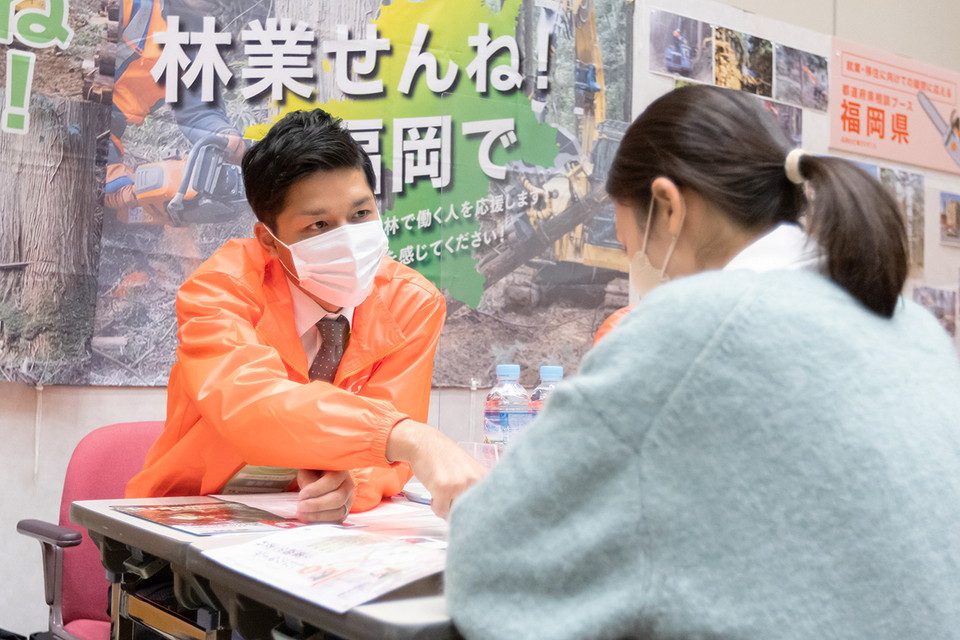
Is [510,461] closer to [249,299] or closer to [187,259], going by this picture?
[249,299]

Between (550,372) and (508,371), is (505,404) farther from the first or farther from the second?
(550,372)

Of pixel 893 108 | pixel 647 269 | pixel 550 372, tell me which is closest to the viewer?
pixel 647 269

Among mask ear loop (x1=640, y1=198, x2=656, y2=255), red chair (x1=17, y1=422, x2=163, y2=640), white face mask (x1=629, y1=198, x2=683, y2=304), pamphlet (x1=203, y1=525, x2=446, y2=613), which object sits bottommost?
red chair (x1=17, y1=422, x2=163, y2=640)

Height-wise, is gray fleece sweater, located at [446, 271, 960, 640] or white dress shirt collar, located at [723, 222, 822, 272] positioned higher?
white dress shirt collar, located at [723, 222, 822, 272]

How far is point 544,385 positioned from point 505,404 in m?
0.13

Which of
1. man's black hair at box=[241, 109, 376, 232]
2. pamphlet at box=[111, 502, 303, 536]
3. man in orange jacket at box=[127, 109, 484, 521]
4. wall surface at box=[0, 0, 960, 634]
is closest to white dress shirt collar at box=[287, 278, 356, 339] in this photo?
man in orange jacket at box=[127, 109, 484, 521]

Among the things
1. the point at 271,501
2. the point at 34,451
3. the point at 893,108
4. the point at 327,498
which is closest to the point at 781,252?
the point at 327,498

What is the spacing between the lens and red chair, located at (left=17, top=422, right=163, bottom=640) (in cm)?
165

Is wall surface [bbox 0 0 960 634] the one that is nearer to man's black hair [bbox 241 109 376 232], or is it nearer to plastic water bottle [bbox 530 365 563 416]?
man's black hair [bbox 241 109 376 232]

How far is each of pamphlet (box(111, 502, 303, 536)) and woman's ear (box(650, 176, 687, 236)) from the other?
2.06ft

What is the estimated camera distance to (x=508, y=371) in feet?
8.43

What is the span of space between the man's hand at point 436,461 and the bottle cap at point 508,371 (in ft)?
4.31

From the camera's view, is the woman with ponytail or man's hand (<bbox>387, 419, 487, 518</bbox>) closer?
the woman with ponytail

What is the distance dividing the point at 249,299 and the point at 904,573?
1248 millimetres
